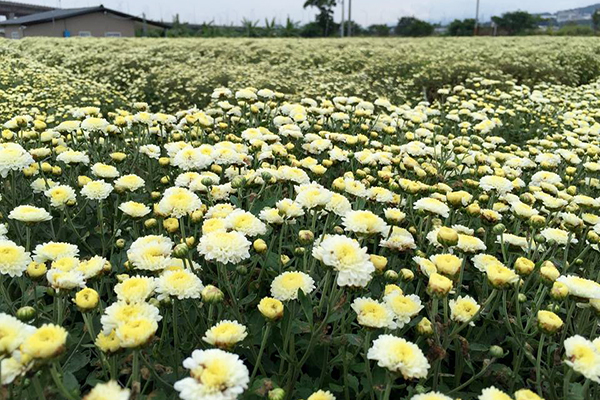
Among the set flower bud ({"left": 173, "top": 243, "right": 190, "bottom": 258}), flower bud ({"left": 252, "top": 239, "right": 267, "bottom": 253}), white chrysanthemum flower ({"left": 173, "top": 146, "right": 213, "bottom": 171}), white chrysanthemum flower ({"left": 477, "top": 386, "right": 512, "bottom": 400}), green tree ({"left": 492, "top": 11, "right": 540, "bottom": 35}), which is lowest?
white chrysanthemum flower ({"left": 477, "top": 386, "right": 512, "bottom": 400})

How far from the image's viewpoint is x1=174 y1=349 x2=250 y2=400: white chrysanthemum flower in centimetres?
90

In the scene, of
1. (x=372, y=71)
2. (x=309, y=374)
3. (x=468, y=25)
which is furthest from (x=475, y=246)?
(x=468, y=25)

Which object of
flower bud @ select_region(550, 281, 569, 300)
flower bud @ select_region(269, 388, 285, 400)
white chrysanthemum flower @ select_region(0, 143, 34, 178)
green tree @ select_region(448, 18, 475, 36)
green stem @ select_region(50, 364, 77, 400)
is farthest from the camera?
green tree @ select_region(448, 18, 475, 36)

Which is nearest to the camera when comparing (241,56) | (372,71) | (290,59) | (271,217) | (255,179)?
(271,217)

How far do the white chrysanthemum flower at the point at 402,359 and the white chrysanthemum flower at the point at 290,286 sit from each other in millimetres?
297

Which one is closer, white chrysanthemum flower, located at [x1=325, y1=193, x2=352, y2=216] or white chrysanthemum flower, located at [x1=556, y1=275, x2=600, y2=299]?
white chrysanthemum flower, located at [x1=556, y1=275, x2=600, y2=299]

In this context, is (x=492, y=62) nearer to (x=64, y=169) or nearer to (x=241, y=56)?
(x=241, y=56)

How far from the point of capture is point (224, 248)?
138 centimetres

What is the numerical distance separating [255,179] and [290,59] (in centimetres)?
989

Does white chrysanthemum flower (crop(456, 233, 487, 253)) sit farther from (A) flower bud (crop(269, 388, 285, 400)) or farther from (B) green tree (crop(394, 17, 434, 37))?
(B) green tree (crop(394, 17, 434, 37))

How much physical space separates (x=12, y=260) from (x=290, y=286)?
773mm

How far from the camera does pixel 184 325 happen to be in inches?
61.1

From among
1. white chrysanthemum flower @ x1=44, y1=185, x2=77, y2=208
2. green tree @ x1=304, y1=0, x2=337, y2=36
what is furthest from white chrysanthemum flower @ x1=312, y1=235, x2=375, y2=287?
green tree @ x1=304, y1=0, x2=337, y2=36

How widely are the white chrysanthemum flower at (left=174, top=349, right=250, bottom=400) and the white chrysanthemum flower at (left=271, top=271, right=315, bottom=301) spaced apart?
0.39 meters
